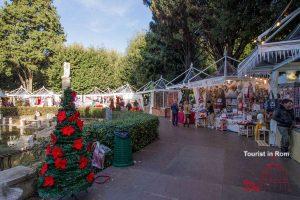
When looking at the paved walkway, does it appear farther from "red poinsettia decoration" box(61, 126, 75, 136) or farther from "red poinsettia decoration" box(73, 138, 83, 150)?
"red poinsettia decoration" box(61, 126, 75, 136)

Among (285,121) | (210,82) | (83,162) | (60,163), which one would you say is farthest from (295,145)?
(210,82)

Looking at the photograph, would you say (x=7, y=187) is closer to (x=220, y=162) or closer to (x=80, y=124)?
(x=80, y=124)

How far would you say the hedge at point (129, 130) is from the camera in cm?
808

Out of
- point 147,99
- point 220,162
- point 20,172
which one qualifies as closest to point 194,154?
point 220,162

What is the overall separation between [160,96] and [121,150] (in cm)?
1879

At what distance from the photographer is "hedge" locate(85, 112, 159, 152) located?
808 cm

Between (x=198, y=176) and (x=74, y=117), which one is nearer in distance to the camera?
(x=74, y=117)

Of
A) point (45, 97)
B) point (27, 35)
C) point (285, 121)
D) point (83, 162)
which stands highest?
point (27, 35)

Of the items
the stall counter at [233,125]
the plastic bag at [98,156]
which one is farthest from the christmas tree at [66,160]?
the stall counter at [233,125]

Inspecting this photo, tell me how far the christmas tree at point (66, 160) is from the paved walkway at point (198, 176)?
1.80ft

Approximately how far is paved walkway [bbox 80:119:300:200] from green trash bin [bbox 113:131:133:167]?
9.2 inches

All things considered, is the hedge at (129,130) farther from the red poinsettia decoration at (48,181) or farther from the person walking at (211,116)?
the person walking at (211,116)

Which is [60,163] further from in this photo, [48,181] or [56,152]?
[48,181]

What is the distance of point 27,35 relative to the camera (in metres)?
37.1
